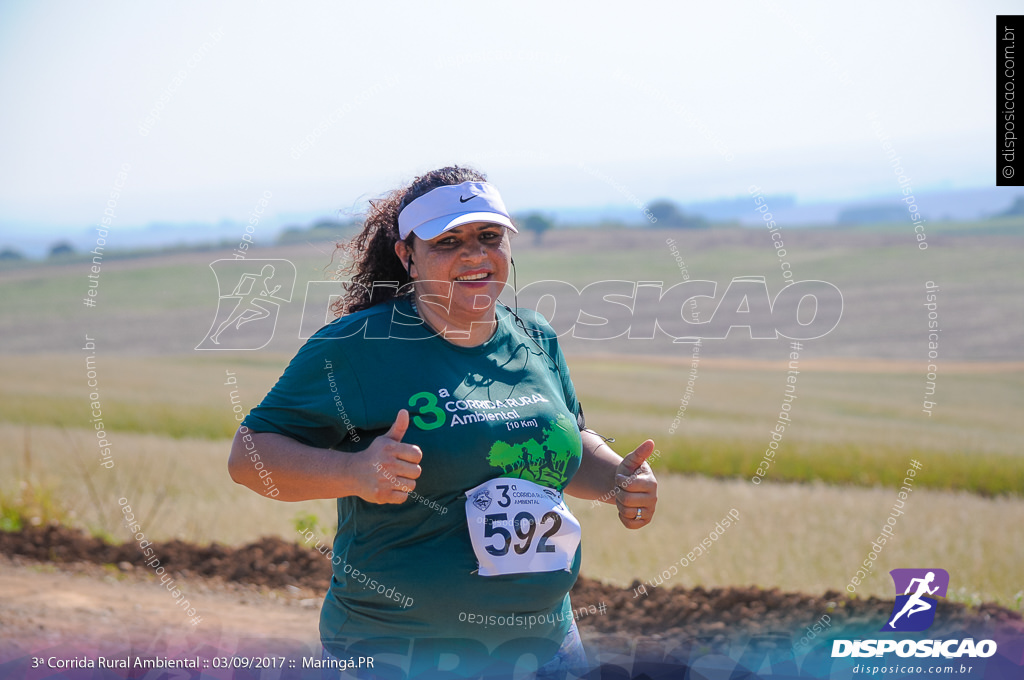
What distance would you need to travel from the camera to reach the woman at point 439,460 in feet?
9.95

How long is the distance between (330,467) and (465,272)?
2.61 feet

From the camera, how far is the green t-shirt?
306 cm

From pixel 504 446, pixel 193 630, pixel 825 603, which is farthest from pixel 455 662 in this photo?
pixel 825 603

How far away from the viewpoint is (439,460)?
121 inches

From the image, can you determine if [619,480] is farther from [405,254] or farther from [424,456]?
[405,254]

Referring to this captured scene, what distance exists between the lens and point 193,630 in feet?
18.7

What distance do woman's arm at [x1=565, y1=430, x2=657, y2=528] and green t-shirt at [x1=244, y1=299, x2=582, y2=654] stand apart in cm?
34

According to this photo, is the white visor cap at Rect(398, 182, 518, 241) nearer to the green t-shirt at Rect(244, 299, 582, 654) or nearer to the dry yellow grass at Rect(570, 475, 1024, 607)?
the green t-shirt at Rect(244, 299, 582, 654)

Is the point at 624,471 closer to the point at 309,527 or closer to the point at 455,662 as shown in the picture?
the point at 455,662

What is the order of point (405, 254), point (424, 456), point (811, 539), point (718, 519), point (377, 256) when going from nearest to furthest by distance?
point (424, 456)
point (405, 254)
point (377, 256)
point (811, 539)
point (718, 519)

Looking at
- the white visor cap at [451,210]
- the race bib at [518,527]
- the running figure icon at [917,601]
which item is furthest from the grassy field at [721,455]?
the race bib at [518,527]
